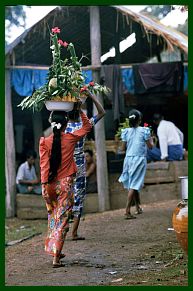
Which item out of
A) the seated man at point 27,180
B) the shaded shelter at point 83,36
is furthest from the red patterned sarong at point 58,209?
the seated man at point 27,180

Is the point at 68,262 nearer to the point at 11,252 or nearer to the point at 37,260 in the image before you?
the point at 37,260

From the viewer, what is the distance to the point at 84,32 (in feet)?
37.8

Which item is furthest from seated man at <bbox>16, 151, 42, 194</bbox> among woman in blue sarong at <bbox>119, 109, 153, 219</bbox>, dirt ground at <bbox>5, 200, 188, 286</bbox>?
woman in blue sarong at <bbox>119, 109, 153, 219</bbox>

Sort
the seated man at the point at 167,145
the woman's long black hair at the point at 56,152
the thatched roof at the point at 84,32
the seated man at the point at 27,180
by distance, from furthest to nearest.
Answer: the seated man at the point at 27,180
the seated man at the point at 167,145
the thatched roof at the point at 84,32
the woman's long black hair at the point at 56,152

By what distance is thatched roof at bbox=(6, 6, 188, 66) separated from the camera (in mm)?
11117

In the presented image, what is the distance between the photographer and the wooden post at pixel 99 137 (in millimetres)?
11391

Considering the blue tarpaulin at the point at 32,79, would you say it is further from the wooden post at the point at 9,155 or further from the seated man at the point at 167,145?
the seated man at the point at 167,145

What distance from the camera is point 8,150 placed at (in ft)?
39.7

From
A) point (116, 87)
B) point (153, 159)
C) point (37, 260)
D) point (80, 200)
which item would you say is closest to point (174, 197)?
point (153, 159)

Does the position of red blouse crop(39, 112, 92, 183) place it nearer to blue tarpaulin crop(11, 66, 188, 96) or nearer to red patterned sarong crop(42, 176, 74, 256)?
red patterned sarong crop(42, 176, 74, 256)

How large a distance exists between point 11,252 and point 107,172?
13.8ft

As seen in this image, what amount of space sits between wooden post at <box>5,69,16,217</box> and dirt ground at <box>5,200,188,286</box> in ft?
10.8

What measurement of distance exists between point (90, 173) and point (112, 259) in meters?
5.53

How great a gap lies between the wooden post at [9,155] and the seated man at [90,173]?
1608 mm
